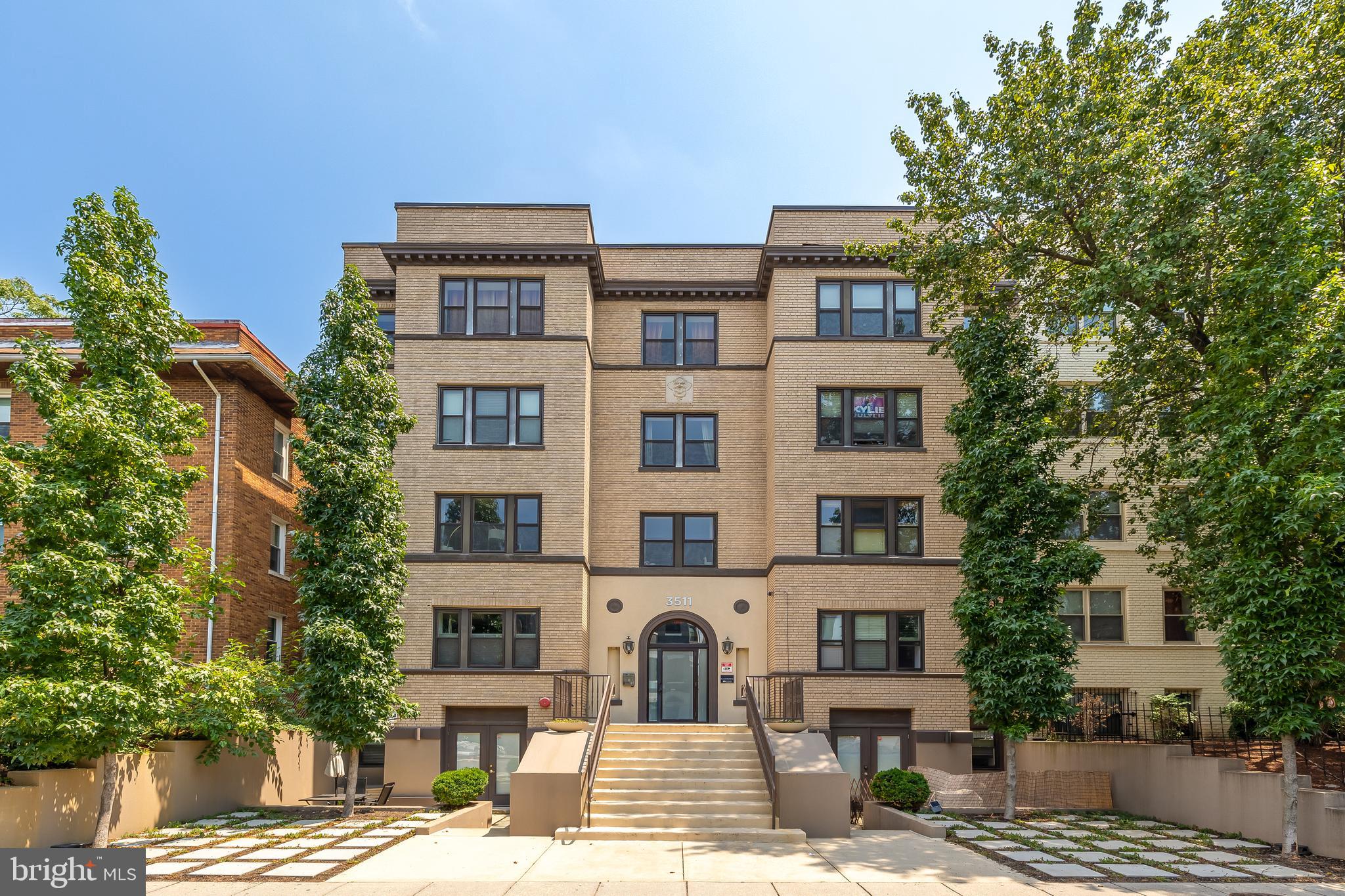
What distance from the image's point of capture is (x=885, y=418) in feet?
78.5

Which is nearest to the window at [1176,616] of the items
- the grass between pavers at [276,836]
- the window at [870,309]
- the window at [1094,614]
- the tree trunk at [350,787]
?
the window at [1094,614]

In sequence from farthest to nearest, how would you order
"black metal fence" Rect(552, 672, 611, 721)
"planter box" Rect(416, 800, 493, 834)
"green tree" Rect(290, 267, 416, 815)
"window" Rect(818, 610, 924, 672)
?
"window" Rect(818, 610, 924, 672) → "black metal fence" Rect(552, 672, 611, 721) → "green tree" Rect(290, 267, 416, 815) → "planter box" Rect(416, 800, 493, 834)

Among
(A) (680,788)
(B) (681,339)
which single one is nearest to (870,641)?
(A) (680,788)

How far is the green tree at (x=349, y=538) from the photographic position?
1769cm

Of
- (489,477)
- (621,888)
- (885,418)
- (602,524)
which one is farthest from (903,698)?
(621,888)

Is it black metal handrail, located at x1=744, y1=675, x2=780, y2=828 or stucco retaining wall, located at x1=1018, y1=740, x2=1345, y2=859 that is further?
black metal handrail, located at x1=744, y1=675, x2=780, y2=828

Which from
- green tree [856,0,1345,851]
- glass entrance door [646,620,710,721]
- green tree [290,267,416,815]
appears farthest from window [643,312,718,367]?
green tree [290,267,416,815]

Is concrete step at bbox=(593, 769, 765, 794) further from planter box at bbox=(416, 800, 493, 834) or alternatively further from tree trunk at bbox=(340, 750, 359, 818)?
tree trunk at bbox=(340, 750, 359, 818)

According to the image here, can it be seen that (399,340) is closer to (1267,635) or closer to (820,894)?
(820,894)

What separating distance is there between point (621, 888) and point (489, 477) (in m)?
13.5

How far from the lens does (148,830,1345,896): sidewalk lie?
11.0 metres

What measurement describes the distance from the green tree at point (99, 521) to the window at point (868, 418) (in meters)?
14.1

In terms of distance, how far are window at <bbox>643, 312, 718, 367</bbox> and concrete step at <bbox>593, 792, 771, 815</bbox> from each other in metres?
11.8

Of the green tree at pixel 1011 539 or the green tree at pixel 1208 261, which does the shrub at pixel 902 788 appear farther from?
the green tree at pixel 1208 261
